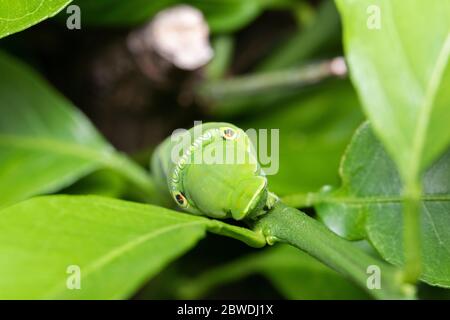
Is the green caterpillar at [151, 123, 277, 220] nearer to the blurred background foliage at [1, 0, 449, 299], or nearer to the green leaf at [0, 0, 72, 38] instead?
the green leaf at [0, 0, 72, 38]

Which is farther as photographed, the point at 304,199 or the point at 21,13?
the point at 304,199

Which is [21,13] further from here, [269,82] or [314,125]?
[314,125]

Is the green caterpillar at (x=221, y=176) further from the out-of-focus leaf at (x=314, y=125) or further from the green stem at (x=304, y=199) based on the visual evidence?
the out-of-focus leaf at (x=314, y=125)

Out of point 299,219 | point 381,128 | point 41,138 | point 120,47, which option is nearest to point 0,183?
point 41,138

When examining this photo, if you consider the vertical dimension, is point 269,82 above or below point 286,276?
above

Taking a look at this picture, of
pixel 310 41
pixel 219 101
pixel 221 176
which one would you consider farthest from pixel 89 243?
pixel 310 41

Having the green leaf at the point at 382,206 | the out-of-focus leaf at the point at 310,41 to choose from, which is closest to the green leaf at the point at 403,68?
the green leaf at the point at 382,206

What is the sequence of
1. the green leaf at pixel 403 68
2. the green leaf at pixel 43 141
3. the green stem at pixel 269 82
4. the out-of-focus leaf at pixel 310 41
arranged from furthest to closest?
the out-of-focus leaf at pixel 310 41 → the green stem at pixel 269 82 → the green leaf at pixel 43 141 → the green leaf at pixel 403 68
